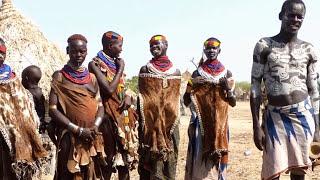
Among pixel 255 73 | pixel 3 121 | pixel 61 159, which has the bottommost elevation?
pixel 61 159

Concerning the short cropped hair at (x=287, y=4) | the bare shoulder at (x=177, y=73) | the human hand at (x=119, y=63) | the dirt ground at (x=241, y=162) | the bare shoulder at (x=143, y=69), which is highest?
the short cropped hair at (x=287, y=4)

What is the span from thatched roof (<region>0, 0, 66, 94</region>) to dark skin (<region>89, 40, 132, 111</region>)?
4.09m

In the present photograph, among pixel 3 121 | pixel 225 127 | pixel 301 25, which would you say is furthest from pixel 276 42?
pixel 3 121

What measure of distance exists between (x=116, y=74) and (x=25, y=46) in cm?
478

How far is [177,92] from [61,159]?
5.52ft

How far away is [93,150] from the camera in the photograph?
449cm

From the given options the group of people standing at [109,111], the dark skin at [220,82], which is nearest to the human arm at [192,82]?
the dark skin at [220,82]

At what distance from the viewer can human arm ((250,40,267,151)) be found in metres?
4.29

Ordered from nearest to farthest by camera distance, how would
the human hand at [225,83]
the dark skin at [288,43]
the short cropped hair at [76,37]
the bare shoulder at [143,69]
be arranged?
the dark skin at [288,43] → the short cropped hair at [76,37] → the human hand at [225,83] → the bare shoulder at [143,69]

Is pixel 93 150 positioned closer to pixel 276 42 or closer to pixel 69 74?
pixel 69 74

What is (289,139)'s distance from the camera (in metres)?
4.26

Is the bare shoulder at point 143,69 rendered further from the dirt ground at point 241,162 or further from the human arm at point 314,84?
the dirt ground at point 241,162

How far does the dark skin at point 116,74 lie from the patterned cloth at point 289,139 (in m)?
1.59

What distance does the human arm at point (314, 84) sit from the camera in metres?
4.32
